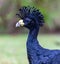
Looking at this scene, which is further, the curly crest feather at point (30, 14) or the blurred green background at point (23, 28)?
the blurred green background at point (23, 28)

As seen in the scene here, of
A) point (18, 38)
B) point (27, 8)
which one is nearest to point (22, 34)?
point (18, 38)

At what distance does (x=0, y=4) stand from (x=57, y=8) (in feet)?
2.94

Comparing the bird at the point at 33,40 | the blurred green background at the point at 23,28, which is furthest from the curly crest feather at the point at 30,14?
the blurred green background at the point at 23,28

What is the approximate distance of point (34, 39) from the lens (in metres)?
4.22

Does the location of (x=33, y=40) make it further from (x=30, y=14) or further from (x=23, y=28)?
(x=23, y=28)

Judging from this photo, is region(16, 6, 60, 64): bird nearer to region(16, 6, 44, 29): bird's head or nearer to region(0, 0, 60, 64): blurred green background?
region(16, 6, 44, 29): bird's head

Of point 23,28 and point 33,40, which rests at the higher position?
point 33,40

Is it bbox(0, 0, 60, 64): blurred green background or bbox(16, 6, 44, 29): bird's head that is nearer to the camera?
bbox(16, 6, 44, 29): bird's head

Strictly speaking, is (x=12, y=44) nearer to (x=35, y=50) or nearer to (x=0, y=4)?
(x=0, y=4)

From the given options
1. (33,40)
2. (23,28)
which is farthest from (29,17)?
(23,28)

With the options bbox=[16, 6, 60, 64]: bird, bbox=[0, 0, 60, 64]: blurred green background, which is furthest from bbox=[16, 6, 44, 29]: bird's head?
bbox=[0, 0, 60, 64]: blurred green background

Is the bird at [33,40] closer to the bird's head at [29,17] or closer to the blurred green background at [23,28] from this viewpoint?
the bird's head at [29,17]

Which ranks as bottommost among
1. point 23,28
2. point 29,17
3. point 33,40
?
point 23,28

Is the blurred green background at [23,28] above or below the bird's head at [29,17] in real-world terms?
below
